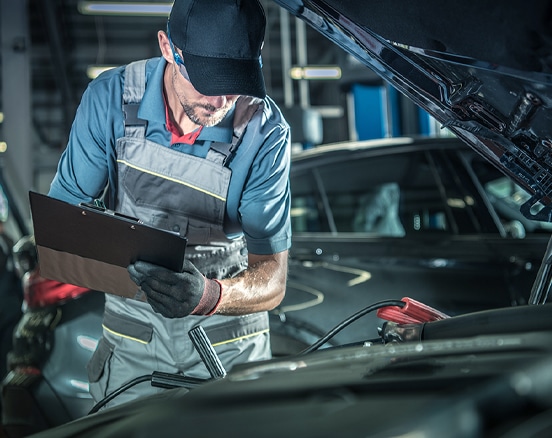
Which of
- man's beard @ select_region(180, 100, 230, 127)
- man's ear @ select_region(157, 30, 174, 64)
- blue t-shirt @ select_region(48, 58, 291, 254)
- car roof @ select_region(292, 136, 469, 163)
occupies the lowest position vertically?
car roof @ select_region(292, 136, 469, 163)

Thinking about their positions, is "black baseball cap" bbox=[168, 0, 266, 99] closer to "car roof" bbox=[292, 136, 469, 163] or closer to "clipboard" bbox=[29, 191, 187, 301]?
"clipboard" bbox=[29, 191, 187, 301]

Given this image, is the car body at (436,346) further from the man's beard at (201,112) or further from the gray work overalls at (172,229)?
the gray work overalls at (172,229)

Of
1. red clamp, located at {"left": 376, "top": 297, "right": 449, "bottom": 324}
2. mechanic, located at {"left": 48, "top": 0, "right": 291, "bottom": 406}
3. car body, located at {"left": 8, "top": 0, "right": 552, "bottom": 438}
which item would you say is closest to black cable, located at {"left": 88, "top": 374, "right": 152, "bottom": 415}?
car body, located at {"left": 8, "top": 0, "right": 552, "bottom": 438}

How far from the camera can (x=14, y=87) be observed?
26.8ft

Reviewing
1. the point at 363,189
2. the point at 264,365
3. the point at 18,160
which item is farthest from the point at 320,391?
the point at 18,160

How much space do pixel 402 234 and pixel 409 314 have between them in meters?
1.79

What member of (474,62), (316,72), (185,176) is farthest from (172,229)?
(316,72)

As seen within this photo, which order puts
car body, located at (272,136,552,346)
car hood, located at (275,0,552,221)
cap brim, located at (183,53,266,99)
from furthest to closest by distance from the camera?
car body, located at (272,136,552,346) → cap brim, located at (183,53,266,99) → car hood, located at (275,0,552,221)

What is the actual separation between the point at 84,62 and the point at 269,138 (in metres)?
12.2

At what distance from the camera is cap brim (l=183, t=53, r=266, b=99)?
1.74 meters

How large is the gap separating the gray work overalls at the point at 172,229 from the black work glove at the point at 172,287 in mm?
281

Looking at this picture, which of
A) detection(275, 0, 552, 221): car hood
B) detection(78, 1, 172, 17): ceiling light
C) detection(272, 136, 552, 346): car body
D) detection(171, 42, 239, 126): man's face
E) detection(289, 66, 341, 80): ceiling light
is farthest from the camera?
detection(289, 66, 341, 80): ceiling light

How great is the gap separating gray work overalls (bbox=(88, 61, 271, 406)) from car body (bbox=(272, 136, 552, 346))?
90 cm

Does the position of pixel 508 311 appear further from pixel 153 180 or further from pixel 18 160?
pixel 18 160
